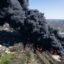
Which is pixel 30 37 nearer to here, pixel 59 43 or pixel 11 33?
pixel 59 43

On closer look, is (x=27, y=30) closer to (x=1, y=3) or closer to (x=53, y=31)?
(x=53, y=31)

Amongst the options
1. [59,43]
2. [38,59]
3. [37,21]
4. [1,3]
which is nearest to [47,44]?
[59,43]

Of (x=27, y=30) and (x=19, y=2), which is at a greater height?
(x=19, y=2)

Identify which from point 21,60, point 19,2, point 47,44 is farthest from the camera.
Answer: point 19,2

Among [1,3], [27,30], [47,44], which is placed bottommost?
[47,44]

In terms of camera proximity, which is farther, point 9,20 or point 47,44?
point 9,20

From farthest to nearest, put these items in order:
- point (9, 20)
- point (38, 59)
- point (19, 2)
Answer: point (19, 2) < point (9, 20) < point (38, 59)
